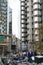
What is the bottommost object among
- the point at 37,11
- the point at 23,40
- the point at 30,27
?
the point at 23,40

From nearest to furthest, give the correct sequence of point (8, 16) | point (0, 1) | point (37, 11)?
point (37, 11)
point (0, 1)
point (8, 16)

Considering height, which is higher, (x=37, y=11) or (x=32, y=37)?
(x=37, y=11)

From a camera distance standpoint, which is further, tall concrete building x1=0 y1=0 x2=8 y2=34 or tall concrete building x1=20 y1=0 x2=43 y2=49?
tall concrete building x1=0 y1=0 x2=8 y2=34

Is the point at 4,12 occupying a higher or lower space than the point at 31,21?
higher

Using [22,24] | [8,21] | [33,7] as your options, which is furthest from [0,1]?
[33,7]

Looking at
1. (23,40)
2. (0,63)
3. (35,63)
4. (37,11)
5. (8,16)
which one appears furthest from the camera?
(8,16)

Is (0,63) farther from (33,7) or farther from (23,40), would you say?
(23,40)

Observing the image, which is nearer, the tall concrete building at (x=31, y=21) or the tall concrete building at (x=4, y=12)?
the tall concrete building at (x=31, y=21)

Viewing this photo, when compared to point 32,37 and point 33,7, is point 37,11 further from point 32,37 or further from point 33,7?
point 32,37

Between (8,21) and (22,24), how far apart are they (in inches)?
1077

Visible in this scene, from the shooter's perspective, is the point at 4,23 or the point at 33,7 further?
the point at 4,23

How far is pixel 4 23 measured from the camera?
8744 centimetres

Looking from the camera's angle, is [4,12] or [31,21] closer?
[31,21]

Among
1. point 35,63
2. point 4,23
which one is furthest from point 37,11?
point 35,63
